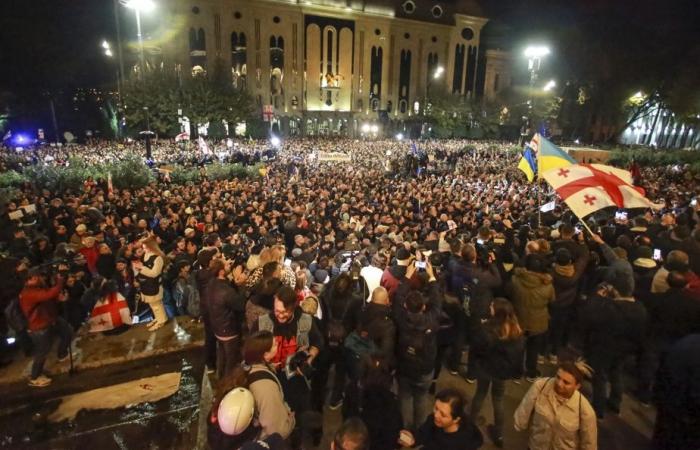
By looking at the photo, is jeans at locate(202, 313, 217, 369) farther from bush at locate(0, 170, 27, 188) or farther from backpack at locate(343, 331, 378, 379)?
bush at locate(0, 170, 27, 188)

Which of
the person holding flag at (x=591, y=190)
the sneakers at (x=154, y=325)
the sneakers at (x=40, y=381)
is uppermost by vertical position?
the person holding flag at (x=591, y=190)

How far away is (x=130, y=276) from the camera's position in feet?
23.2

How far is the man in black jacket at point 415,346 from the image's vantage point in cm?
390

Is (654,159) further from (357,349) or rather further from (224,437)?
(224,437)

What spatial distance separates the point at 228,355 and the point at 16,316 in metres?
2.59

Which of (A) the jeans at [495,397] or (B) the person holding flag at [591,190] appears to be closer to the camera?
(A) the jeans at [495,397]

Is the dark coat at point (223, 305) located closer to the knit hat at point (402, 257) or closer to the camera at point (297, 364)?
the camera at point (297, 364)

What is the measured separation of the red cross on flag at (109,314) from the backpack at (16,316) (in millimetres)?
807

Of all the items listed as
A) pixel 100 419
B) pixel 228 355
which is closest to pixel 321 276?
pixel 228 355

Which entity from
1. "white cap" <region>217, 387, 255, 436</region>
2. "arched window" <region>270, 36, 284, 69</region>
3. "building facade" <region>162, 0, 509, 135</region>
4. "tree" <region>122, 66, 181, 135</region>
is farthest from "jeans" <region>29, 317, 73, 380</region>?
"arched window" <region>270, 36, 284, 69</region>

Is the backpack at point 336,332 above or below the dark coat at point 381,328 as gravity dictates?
below

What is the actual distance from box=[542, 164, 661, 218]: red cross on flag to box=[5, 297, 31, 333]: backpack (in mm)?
7386

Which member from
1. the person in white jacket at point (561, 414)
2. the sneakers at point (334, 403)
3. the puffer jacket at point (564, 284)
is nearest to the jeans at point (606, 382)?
the puffer jacket at point (564, 284)

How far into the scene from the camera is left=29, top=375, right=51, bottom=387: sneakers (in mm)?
4914
